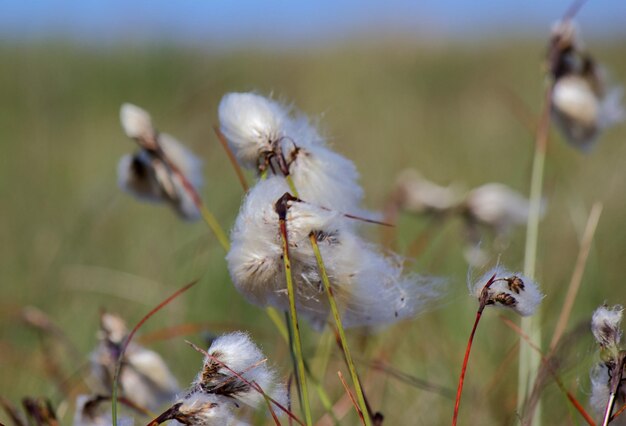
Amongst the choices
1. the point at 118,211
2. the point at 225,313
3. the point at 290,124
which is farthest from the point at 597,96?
the point at 118,211

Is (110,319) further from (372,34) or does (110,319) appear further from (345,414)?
(372,34)

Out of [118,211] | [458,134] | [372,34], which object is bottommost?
[118,211]

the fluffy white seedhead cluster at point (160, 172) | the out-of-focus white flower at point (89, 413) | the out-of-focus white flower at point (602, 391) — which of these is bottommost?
the out-of-focus white flower at point (89, 413)

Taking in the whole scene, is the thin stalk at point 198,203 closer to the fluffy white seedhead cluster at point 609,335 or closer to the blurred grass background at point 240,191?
the blurred grass background at point 240,191

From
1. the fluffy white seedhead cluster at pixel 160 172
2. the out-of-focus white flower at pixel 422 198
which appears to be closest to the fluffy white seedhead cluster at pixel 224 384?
the fluffy white seedhead cluster at pixel 160 172

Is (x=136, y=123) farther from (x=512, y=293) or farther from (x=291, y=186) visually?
(x=512, y=293)

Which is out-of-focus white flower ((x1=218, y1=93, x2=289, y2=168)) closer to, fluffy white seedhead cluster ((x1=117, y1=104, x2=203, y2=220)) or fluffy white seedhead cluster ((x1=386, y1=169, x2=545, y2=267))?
fluffy white seedhead cluster ((x1=117, y1=104, x2=203, y2=220))
